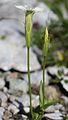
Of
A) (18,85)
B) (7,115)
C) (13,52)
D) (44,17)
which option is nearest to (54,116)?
(7,115)

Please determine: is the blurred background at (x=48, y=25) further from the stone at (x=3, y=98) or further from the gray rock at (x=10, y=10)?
the stone at (x=3, y=98)

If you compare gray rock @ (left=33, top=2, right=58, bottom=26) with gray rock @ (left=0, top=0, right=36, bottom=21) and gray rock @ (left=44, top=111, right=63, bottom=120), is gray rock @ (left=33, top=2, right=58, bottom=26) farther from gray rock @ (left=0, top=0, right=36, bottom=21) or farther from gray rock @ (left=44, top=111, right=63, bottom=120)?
gray rock @ (left=44, top=111, right=63, bottom=120)

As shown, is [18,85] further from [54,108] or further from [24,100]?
[54,108]

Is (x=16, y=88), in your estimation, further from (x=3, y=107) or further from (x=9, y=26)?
(x=9, y=26)

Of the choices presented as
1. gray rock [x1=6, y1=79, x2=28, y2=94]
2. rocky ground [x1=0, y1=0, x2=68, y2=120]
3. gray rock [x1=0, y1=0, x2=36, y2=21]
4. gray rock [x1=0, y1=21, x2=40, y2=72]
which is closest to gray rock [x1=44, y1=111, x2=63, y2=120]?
rocky ground [x1=0, y1=0, x2=68, y2=120]

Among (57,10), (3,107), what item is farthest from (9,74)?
(57,10)

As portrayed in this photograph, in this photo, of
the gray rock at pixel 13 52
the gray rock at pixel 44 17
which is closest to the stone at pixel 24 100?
the gray rock at pixel 13 52

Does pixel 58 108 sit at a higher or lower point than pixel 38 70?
lower

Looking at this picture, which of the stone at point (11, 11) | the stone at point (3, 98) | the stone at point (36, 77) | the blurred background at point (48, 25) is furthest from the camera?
the stone at point (11, 11)
